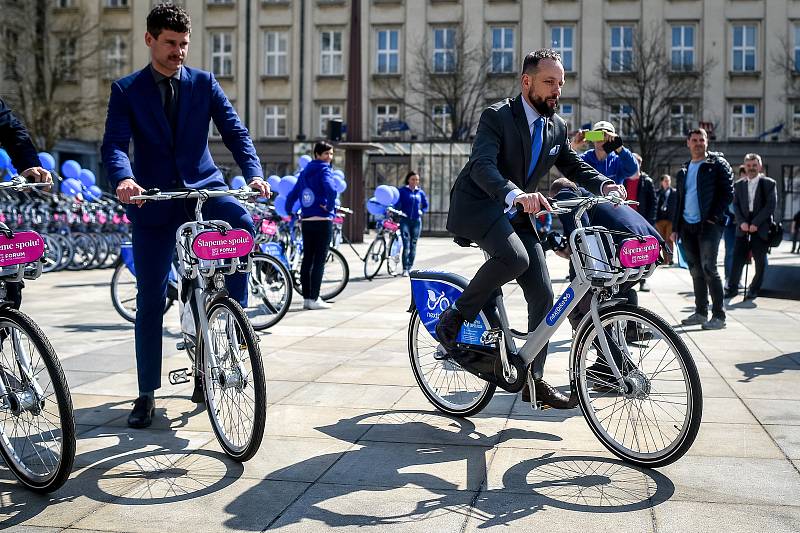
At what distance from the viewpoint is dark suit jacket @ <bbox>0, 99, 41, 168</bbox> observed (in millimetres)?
4676

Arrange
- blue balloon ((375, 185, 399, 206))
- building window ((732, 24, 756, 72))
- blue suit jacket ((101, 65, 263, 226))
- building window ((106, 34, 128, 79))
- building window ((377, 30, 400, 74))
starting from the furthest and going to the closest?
building window ((106, 34, 128, 79)) < building window ((377, 30, 400, 74)) < building window ((732, 24, 756, 72)) < blue balloon ((375, 185, 399, 206)) < blue suit jacket ((101, 65, 263, 226))

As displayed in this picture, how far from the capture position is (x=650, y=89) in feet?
139

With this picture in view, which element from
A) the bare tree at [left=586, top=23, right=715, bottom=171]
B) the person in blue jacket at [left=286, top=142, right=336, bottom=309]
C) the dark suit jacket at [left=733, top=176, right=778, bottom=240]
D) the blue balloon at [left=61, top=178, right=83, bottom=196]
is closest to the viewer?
the person in blue jacket at [left=286, top=142, right=336, bottom=309]

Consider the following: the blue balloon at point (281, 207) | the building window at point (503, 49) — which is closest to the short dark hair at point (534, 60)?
the blue balloon at point (281, 207)

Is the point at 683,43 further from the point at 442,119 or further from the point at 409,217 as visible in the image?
the point at 409,217

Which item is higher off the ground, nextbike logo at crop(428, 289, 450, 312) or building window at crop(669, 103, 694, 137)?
building window at crop(669, 103, 694, 137)

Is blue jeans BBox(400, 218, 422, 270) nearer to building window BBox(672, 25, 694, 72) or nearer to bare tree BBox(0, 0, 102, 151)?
bare tree BBox(0, 0, 102, 151)

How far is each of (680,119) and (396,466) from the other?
41.7 meters

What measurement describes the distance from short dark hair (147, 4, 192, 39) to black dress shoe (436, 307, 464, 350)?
1.93m

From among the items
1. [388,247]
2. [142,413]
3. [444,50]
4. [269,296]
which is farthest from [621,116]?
[142,413]

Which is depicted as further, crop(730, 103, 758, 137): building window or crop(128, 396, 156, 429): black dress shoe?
crop(730, 103, 758, 137): building window

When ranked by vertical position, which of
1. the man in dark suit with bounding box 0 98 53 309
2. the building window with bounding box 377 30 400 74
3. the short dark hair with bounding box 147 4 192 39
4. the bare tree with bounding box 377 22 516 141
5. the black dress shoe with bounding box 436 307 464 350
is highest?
the building window with bounding box 377 30 400 74

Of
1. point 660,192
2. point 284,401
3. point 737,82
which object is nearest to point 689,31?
point 737,82

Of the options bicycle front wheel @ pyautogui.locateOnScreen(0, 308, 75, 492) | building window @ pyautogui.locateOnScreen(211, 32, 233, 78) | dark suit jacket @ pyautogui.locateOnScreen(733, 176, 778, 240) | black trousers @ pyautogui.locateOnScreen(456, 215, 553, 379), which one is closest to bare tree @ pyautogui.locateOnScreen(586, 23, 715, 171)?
building window @ pyautogui.locateOnScreen(211, 32, 233, 78)
